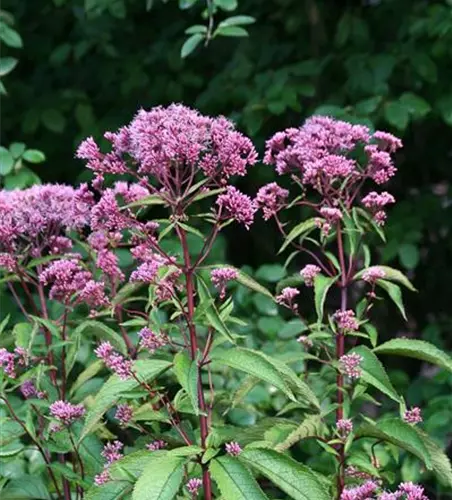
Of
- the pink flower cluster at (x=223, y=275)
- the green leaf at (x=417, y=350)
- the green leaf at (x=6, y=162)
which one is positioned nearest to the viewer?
the pink flower cluster at (x=223, y=275)

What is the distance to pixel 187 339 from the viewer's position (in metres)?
2.31

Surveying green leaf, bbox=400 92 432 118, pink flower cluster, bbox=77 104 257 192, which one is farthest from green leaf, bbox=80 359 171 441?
green leaf, bbox=400 92 432 118

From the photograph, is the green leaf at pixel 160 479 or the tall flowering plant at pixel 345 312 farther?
the tall flowering plant at pixel 345 312

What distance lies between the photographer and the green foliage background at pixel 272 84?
12.7 ft

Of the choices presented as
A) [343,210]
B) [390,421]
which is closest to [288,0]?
[343,210]

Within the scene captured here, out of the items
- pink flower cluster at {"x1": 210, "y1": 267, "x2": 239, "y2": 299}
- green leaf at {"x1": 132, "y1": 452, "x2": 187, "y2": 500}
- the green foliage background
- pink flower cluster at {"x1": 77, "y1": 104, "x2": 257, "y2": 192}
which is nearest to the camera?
green leaf at {"x1": 132, "y1": 452, "x2": 187, "y2": 500}

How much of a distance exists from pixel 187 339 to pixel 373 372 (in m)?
0.38

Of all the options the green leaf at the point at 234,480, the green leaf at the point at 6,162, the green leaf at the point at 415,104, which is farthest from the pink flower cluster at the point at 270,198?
the green leaf at the point at 415,104

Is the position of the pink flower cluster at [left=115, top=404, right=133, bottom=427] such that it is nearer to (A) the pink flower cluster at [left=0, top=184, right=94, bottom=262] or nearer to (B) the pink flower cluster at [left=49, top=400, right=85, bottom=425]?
(B) the pink flower cluster at [left=49, top=400, right=85, bottom=425]

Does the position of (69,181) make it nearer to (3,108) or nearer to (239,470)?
(3,108)

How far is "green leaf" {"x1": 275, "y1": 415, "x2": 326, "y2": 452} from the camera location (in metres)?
2.21

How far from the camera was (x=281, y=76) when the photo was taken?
3.90 m

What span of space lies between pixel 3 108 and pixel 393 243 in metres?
1.60

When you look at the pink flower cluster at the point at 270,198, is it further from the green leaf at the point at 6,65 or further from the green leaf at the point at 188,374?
the green leaf at the point at 6,65
